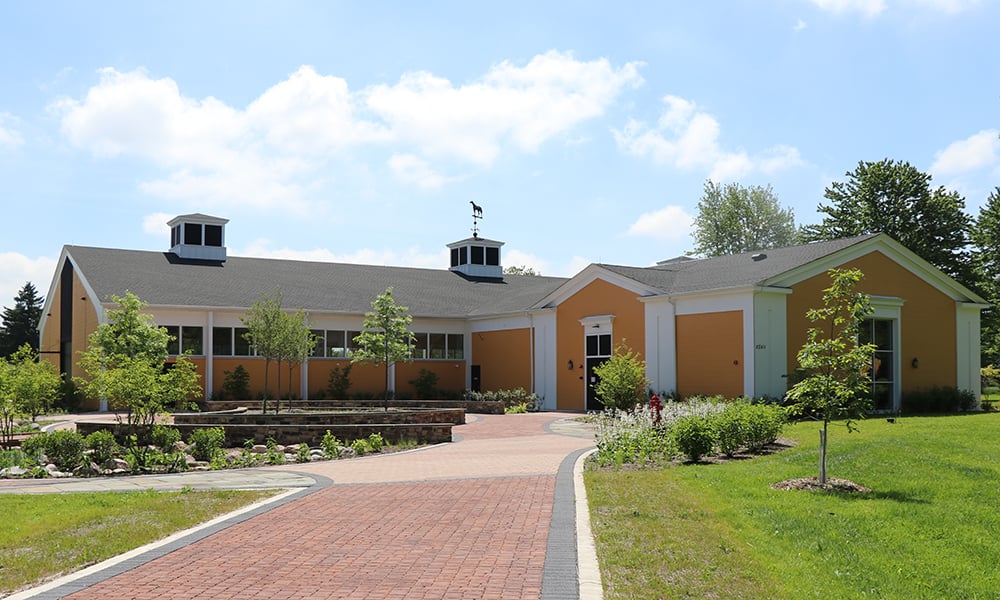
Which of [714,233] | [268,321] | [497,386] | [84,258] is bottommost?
[497,386]

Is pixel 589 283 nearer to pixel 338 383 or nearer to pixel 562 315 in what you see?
pixel 562 315

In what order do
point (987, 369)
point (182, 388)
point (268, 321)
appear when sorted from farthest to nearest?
point (987, 369) → point (268, 321) → point (182, 388)

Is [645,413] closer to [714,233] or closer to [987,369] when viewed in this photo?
[987,369]

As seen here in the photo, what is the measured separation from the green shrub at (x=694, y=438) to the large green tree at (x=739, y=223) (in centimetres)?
6144

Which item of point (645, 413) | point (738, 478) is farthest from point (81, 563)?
point (645, 413)

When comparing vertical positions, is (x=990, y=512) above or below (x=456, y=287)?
below

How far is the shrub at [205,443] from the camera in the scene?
54.8 ft

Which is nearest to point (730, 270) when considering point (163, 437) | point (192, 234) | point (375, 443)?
point (375, 443)

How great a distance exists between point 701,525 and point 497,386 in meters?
28.2

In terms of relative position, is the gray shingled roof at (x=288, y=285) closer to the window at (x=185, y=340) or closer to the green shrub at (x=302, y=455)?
the window at (x=185, y=340)

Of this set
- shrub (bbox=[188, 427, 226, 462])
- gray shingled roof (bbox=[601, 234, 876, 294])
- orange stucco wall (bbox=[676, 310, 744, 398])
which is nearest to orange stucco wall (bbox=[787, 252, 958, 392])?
gray shingled roof (bbox=[601, 234, 876, 294])

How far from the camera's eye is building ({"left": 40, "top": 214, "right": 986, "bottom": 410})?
88.3ft

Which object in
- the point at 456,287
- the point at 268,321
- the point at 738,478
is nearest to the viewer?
the point at 738,478

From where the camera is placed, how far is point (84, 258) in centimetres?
3600
